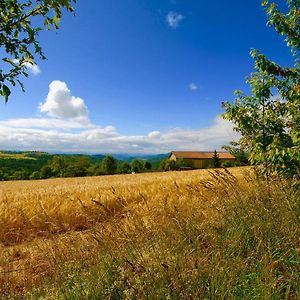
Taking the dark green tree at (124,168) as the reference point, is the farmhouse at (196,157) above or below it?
above

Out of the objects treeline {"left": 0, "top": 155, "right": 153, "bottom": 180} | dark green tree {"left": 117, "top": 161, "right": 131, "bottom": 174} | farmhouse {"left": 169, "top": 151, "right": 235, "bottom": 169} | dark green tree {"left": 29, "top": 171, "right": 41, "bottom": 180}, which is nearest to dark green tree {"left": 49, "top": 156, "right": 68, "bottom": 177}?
treeline {"left": 0, "top": 155, "right": 153, "bottom": 180}

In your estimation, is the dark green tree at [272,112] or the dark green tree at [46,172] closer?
the dark green tree at [272,112]

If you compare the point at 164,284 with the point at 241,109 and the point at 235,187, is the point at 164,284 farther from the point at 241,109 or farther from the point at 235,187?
the point at 241,109

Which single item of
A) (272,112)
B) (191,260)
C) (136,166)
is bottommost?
(136,166)

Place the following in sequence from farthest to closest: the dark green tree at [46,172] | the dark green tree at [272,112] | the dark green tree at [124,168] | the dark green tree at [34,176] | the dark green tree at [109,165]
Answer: the dark green tree at [34,176]
the dark green tree at [124,168]
the dark green tree at [46,172]
the dark green tree at [109,165]
the dark green tree at [272,112]

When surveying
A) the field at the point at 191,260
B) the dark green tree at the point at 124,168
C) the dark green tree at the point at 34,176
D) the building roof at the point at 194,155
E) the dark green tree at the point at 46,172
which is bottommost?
the dark green tree at the point at 34,176

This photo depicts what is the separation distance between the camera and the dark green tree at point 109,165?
80562 mm

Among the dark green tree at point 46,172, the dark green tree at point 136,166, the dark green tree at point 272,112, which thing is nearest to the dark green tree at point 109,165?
the dark green tree at point 136,166

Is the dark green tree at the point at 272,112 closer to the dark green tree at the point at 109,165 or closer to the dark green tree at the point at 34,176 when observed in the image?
the dark green tree at the point at 109,165

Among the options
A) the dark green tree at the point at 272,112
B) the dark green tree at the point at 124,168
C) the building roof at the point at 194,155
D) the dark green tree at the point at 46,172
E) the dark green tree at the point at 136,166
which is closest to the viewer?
the dark green tree at the point at 272,112

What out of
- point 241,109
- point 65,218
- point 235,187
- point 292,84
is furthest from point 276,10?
point 65,218

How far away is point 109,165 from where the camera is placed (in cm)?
8125

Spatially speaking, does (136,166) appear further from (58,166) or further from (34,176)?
(34,176)

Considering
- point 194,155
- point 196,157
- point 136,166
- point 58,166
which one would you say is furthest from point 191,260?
point 194,155
